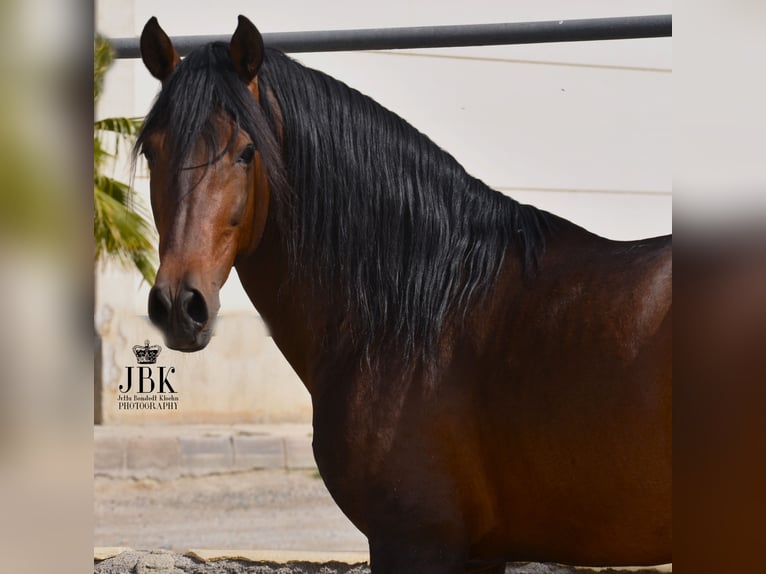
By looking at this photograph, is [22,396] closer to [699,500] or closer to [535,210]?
[699,500]

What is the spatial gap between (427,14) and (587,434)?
3.73 m

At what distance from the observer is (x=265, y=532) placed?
17.3ft

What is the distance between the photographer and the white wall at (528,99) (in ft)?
14.8

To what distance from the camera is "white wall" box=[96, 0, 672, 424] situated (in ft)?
14.8

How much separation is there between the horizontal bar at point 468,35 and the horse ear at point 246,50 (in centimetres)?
56

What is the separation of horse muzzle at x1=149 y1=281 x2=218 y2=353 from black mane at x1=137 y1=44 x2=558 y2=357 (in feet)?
1.06

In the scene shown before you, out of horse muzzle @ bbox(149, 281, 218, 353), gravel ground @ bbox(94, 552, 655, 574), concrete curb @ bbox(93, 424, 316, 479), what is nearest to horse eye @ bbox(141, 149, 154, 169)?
horse muzzle @ bbox(149, 281, 218, 353)

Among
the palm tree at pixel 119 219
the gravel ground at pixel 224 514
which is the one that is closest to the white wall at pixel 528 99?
the palm tree at pixel 119 219

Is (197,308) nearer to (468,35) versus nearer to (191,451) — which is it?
(468,35)

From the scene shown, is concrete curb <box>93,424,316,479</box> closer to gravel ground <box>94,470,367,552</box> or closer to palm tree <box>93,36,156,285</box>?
gravel ground <box>94,470,367,552</box>

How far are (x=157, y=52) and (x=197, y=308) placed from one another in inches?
26.4

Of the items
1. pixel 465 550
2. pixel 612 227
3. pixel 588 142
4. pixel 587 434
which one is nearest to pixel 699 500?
pixel 587 434

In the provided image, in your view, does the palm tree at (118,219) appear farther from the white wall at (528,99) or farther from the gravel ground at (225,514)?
the gravel ground at (225,514)

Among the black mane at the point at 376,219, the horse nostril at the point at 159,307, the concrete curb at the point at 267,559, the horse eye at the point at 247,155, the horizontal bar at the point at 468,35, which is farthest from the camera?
the concrete curb at the point at 267,559
